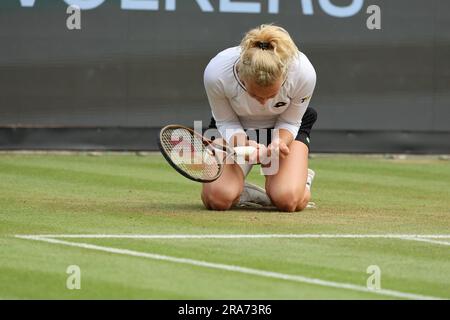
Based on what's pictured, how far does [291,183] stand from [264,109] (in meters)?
0.65

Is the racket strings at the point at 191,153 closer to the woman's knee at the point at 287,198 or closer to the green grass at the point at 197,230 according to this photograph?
the green grass at the point at 197,230

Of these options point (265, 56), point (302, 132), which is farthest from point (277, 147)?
point (265, 56)

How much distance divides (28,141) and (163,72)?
1986mm

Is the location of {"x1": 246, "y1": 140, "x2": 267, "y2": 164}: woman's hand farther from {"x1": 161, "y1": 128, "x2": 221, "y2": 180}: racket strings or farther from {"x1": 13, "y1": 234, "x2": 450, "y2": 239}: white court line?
{"x1": 13, "y1": 234, "x2": 450, "y2": 239}: white court line

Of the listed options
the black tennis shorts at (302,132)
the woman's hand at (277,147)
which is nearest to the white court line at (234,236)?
the woman's hand at (277,147)

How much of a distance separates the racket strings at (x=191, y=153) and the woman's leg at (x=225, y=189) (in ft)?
0.99

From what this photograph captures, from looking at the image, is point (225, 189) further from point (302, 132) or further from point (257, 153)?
point (302, 132)

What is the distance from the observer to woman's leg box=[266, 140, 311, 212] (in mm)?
9766

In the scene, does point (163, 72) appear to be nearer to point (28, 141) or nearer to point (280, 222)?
point (28, 141)

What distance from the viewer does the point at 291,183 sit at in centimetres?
977

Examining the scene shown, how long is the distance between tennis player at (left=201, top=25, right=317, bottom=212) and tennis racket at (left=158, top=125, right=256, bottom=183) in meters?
0.23

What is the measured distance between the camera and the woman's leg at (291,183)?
32.0 feet

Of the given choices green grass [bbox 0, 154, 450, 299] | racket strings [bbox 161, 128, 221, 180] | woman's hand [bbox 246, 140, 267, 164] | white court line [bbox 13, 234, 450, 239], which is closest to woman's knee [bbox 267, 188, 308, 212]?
green grass [bbox 0, 154, 450, 299]
